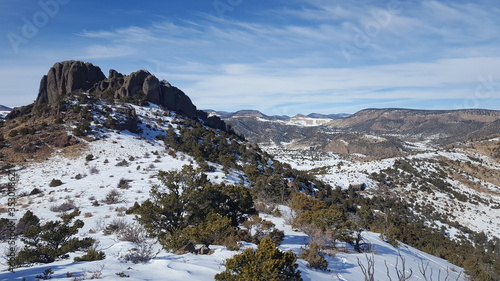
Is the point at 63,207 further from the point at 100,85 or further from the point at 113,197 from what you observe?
the point at 100,85

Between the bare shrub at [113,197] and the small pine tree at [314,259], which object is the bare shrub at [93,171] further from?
the small pine tree at [314,259]

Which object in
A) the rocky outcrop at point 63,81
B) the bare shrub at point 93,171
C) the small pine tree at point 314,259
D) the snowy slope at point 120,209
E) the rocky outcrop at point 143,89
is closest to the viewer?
the snowy slope at point 120,209

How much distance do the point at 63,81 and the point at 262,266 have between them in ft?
216

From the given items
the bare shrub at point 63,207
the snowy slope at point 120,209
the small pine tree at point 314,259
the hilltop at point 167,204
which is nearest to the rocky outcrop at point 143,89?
the hilltop at point 167,204

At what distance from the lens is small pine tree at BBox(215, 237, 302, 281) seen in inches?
270

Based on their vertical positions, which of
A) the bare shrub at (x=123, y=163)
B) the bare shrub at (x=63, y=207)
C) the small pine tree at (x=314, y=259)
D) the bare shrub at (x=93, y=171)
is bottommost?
the small pine tree at (x=314, y=259)

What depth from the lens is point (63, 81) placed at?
187 feet

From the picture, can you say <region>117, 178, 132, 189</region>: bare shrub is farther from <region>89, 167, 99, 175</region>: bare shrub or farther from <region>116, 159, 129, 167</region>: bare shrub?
<region>116, 159, 129, 167</region>: bare shrub

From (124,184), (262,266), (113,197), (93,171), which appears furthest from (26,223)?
(93,171)

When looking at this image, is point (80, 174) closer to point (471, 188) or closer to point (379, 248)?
point (379, 248)

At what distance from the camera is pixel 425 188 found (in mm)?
56156

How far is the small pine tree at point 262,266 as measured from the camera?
685 cm

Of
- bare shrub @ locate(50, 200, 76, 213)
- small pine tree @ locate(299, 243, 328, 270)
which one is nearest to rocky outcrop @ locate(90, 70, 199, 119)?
bare shrub @ locate(50, 200, 76, 213)

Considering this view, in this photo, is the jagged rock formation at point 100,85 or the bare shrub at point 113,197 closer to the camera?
the bare shrub at point 113,197
